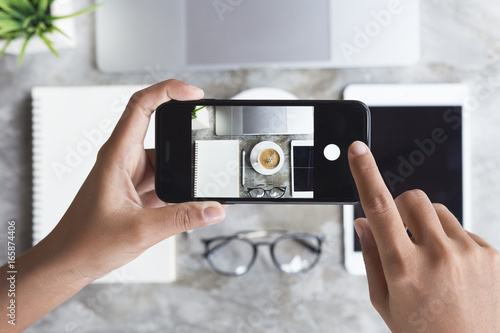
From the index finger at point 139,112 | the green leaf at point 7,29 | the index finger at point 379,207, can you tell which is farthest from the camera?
the green leaf at point 7,29

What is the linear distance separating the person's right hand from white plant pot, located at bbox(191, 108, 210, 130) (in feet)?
0.52

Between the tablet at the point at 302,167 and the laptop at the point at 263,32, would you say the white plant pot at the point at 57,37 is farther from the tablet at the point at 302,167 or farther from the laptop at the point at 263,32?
the tablet at the point at 302,167

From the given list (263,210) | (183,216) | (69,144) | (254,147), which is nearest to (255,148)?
(254,147)

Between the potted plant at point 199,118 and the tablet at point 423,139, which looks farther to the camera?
the tablet at point 423,139

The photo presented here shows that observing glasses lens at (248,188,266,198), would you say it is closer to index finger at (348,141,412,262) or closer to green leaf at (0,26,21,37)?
index finger at (348,141,412,262)

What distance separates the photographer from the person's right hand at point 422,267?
11.6 inches

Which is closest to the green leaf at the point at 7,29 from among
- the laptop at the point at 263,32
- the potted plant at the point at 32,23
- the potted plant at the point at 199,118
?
the potted plant at the point at 32,23

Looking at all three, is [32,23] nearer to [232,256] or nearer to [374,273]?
[232,256]

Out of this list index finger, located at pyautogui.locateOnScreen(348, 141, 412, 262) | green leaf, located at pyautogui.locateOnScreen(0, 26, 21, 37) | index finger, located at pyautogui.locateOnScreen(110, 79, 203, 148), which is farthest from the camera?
green leaf, located at pyautogui.locateOnScreen(0, 26, 21, 37)

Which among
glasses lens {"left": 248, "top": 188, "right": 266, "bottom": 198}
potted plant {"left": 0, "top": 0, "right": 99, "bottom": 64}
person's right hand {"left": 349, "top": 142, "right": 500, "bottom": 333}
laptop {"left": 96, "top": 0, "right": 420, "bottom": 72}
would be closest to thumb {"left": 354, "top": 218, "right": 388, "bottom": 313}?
person's right hand {"left": 349, "top": 142, "right": 500, "bottom": 333}

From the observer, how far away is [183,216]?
338 millimetres

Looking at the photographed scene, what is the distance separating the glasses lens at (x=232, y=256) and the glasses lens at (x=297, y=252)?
52 mm

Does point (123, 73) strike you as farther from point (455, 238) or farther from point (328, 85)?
point (455, 238)

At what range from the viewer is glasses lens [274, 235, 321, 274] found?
0.60 m
